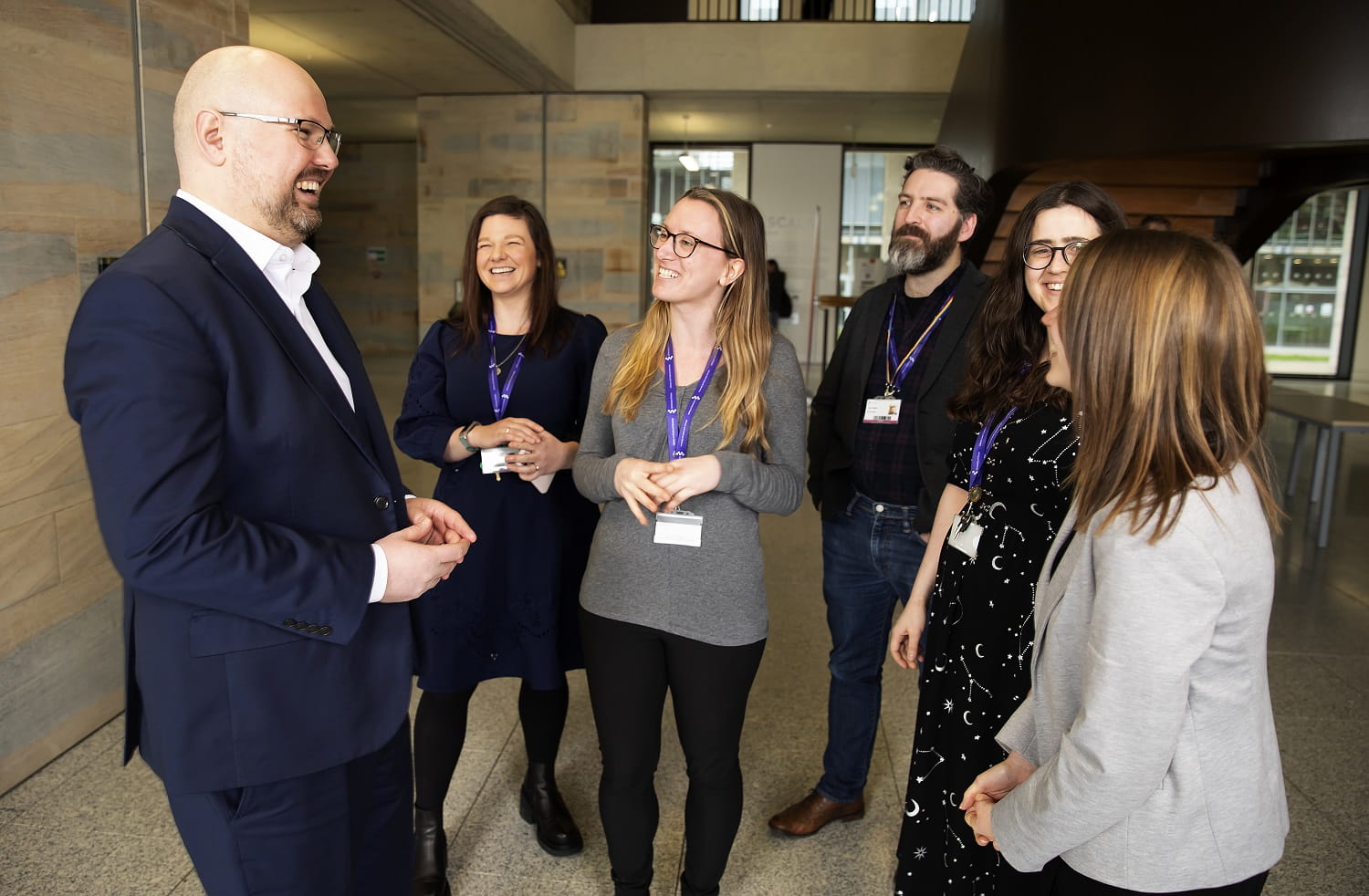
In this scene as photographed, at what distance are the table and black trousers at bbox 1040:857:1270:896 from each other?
5.53 meters

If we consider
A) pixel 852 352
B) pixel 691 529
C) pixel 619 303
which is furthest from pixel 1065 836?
pixel 619 303

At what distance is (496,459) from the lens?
225 centimetres

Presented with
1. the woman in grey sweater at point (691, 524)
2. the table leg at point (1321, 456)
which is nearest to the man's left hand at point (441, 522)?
the woman in grey sweater at point (691, 524)

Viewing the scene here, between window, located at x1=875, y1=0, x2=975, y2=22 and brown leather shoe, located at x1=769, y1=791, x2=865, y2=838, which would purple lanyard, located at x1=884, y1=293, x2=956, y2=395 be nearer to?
brown leather shoe, located at x1=769, y1=791, x2=865, y2=838

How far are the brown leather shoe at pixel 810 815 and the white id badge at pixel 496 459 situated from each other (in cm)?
126

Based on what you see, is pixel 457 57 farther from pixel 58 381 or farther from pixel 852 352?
pixel 852 352

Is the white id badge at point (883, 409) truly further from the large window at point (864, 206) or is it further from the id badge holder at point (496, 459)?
the large window at point (864, 206)

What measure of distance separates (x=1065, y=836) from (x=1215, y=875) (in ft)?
0.63

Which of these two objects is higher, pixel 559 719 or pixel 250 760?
pixel 250 760

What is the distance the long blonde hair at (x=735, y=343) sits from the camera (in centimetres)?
196

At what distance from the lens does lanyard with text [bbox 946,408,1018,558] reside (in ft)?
5.64

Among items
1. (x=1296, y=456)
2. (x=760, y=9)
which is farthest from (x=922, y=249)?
(x=760, y=9)

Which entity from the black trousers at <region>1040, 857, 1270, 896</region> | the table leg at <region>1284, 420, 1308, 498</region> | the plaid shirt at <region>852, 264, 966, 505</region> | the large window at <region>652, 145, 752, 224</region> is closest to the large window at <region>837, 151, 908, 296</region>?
the large window at <region>652, 145, 752, 224</region>

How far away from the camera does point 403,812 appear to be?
171 cm
